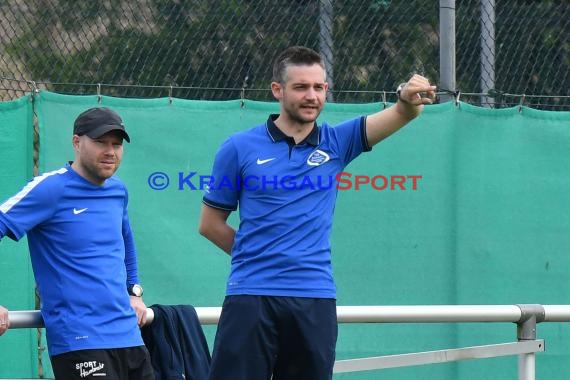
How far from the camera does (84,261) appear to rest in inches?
169

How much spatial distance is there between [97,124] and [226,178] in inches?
23.9

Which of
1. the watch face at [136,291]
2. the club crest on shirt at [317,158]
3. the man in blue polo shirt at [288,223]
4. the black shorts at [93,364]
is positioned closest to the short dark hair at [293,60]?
the man in blue polo shirt at [288,223]

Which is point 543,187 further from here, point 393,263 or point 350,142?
point 350,142

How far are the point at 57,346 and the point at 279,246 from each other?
2.94ft

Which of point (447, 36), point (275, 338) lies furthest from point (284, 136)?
point (447, 36)

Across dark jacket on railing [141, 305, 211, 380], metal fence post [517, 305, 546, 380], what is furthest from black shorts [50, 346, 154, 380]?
metal fence post [517, 305, 546, 380]

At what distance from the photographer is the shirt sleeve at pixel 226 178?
4.19 meters

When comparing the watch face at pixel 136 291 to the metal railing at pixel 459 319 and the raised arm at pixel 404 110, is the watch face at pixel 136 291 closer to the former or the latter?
the metal railing at pixel 459 319

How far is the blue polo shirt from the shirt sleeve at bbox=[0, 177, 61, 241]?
61cm

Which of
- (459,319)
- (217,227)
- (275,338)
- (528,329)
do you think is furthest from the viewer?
(528,329)

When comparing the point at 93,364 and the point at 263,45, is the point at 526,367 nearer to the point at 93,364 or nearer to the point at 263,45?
the point at 93,364

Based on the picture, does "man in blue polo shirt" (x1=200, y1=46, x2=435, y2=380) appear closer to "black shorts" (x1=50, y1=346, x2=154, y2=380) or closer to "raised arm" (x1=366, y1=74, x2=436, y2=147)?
"raised arm" (x1=366, y1=74, x2=436, y2=147)

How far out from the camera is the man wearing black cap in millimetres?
4219

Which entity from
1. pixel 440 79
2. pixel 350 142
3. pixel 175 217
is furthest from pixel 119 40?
pixel 350 142
